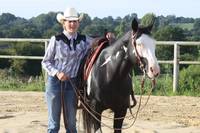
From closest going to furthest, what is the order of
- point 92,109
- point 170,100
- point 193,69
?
point 92,109, point 170,100, point 193,69

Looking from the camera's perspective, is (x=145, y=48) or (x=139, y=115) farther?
(x=139, y=115)

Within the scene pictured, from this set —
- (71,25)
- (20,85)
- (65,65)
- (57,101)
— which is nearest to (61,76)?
(65,65)

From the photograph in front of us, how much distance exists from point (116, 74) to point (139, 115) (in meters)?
4.09

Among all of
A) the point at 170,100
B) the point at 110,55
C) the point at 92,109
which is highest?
the point at 110,55

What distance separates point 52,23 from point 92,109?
42.1 metres

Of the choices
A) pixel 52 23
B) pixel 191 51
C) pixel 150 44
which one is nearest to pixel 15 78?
pixel 191 51

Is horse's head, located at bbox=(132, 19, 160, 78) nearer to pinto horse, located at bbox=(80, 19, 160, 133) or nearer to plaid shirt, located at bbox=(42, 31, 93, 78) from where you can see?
pinto horse, located at bbox=(80, 19, 160, 133)

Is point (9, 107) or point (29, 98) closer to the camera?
point (9, 107)

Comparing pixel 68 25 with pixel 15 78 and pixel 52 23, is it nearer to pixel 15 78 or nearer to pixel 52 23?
pixel 15 78

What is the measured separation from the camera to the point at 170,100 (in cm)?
1137

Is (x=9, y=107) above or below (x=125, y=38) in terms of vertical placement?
below

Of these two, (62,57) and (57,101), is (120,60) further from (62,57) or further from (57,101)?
(57,101)

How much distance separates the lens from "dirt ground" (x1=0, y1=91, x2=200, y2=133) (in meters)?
7.99

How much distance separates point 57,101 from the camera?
18.6 feet
